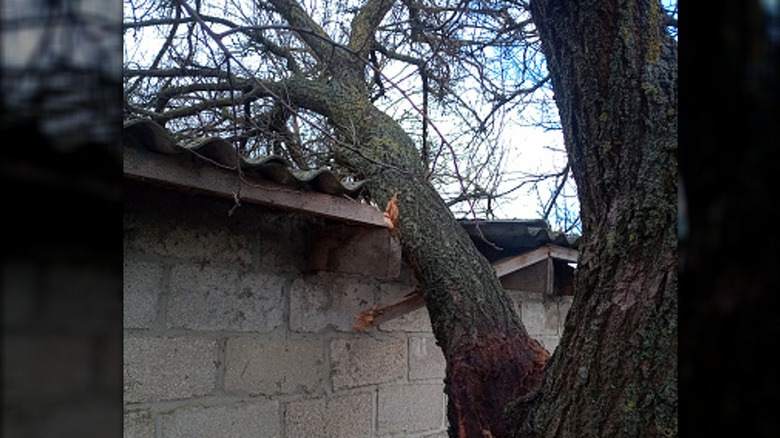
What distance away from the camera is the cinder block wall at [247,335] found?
5.90 ft

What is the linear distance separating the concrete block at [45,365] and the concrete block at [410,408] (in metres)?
2.50

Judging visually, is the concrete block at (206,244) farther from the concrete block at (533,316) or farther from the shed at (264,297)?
the concrete block at (533,316)

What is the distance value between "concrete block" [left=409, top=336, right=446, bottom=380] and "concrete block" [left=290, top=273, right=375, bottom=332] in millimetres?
343

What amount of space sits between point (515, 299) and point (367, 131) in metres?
1.30

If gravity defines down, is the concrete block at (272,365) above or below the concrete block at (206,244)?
below

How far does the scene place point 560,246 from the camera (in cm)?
271

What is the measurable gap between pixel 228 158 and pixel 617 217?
919 millimetres

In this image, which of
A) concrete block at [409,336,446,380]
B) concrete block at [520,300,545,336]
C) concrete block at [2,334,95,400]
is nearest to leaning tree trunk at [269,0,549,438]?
concrete block at [409,336,446,380]

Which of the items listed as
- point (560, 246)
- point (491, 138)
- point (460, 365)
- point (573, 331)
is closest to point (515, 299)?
point (560, 246)

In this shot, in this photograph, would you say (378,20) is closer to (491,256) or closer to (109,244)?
(491,256)

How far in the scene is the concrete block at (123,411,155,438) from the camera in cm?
172

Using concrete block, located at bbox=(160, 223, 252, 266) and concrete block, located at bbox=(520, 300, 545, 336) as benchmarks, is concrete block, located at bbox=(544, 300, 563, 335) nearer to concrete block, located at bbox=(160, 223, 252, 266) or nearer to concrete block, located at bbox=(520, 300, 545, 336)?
concrete block, located at bbox=(520, 300, 545, 336)

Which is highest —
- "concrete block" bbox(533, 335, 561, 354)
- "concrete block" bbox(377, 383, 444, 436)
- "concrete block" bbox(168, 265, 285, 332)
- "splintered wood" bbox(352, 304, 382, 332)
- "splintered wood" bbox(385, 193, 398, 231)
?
"splintered wood" bbox(385, 193, 398, 231)

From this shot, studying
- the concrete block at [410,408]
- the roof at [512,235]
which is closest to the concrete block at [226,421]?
the concrete block at [410,408]
